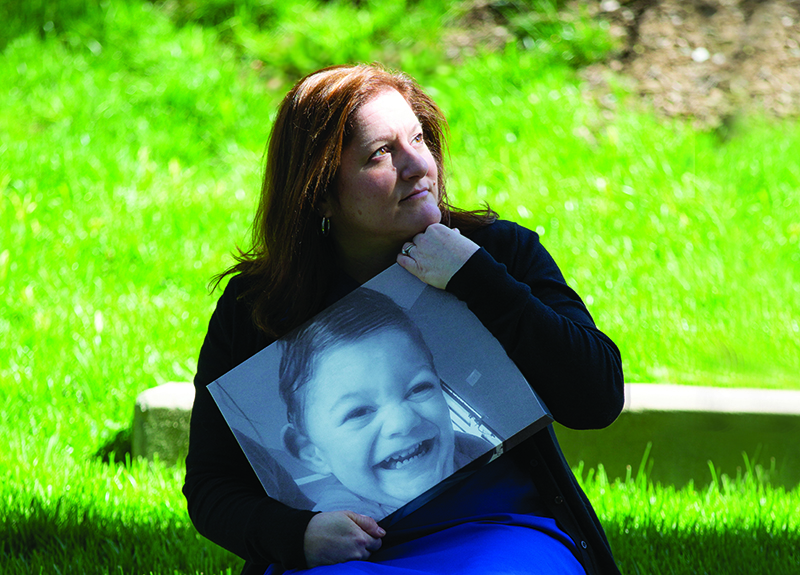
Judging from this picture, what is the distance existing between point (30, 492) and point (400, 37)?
4.33m

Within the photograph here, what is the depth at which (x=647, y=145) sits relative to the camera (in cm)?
477

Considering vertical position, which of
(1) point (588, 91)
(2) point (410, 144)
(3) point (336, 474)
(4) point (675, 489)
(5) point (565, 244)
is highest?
(2) point (410, 144)

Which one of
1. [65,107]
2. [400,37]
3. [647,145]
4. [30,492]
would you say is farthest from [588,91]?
[30,492]

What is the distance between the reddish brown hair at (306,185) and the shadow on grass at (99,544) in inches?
41.0

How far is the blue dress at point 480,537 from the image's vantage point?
1.47 metres

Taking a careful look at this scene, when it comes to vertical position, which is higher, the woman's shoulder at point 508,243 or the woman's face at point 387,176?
the woman's face at point 387,176

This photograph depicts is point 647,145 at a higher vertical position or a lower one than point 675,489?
higher

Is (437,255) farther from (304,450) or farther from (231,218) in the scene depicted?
(231,218)

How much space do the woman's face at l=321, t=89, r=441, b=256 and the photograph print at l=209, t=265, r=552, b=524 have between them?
0.15 m

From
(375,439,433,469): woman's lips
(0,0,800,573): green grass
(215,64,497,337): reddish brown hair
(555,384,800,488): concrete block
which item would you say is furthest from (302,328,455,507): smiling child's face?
(555,384,800,488): concrete block

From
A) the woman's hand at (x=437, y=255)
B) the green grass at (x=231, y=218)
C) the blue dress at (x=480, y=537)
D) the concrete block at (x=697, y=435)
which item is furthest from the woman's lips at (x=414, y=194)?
the concrete block at (x=697, y=435)

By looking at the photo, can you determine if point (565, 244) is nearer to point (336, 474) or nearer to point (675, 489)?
point (675, 489)

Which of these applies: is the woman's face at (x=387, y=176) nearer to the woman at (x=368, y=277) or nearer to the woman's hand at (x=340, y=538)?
the woman at (x=368, y=277)

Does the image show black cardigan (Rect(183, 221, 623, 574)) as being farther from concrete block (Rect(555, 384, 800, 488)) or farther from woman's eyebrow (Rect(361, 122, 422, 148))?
concrete block (Rect(555, 384, 800, 488))
